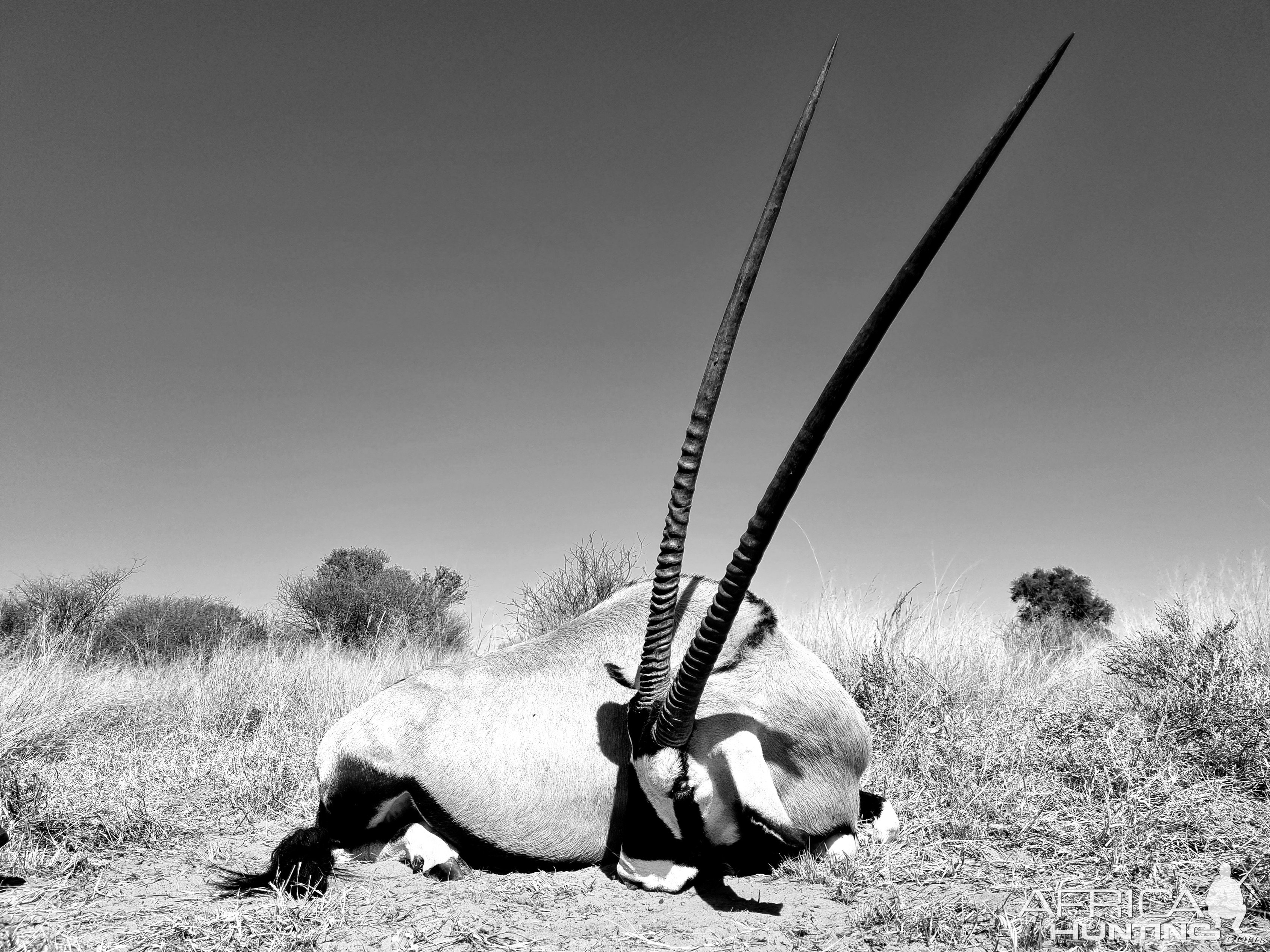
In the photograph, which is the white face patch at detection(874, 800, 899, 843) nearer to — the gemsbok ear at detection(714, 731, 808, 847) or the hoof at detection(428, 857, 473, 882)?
the gemsbok ear at detection(714, 731, 808, 847)

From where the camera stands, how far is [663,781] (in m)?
→ 2.92

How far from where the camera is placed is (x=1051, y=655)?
902 cm

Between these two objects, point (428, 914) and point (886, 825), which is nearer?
point (428, 914)

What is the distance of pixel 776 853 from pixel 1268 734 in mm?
2885

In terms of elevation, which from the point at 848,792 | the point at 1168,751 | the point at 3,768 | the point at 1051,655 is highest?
the point at 1051,655

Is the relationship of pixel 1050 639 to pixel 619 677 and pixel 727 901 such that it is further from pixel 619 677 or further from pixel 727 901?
pixel 727 901

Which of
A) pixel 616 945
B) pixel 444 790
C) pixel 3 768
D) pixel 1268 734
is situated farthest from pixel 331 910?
pixel 1268 734

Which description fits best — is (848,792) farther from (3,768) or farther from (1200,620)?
(3,768)

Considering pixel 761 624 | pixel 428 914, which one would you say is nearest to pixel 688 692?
pixel 761 624

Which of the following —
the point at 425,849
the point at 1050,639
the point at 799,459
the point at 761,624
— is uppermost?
the point at 1050,639

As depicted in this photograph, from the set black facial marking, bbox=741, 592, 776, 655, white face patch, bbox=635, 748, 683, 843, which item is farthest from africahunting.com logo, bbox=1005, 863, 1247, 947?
black facial marking, bbox=741, 592, 776, 655

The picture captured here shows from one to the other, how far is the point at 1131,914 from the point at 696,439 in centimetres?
213

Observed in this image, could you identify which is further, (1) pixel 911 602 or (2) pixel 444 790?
(1) pixel 911 602

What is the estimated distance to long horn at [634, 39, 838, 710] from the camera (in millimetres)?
2912
